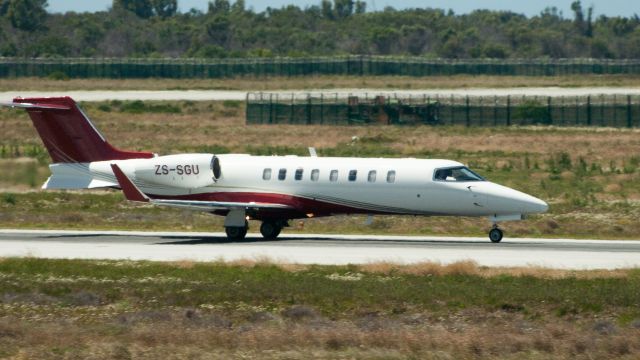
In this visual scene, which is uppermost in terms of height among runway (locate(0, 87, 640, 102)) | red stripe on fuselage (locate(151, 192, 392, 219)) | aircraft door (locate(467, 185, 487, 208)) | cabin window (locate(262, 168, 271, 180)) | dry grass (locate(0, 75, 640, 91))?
dry grass (locate(0, 75, 640, 91))

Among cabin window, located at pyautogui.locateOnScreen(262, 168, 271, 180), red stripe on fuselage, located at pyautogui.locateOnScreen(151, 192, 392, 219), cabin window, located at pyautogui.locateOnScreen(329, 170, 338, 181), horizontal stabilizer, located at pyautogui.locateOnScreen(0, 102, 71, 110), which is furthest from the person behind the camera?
horizontal stabilizer, located at pyautogui.locateOnScreen(0, 102, 71, 110)

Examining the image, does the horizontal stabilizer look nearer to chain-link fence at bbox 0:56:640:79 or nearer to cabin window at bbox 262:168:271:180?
cabin window at bbox 262:168:271:180

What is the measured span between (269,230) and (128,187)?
4.48m

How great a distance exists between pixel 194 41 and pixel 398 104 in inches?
4047

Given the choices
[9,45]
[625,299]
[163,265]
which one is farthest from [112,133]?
[9,45]

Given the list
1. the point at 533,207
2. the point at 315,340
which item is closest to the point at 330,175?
the point at 533,207

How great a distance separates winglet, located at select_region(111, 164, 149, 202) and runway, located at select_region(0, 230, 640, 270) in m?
1.23

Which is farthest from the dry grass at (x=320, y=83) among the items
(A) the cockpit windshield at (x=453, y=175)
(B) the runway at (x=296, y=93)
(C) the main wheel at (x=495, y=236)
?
(C) the main wheel at (x=495, y=236)

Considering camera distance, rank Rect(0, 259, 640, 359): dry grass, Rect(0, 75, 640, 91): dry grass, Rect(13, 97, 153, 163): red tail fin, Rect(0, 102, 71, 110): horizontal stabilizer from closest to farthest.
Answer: Rect(0, 259, 640, 359): dry grass → Rect(0, 102, 71, 110): horizontal stabilizer → Rect(13, 97, 153, 163): red tail fin → Rect(0, 75, 640, 91): dry grass

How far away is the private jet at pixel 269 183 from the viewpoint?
3850 cm

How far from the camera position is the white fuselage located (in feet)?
126

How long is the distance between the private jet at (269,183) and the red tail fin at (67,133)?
0.03m

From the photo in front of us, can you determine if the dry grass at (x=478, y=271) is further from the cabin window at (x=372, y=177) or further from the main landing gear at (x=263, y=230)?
the main landing gear at (x=263, y=230)

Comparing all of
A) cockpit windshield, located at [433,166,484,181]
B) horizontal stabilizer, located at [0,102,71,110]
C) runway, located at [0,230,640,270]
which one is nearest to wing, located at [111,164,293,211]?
runway, located at [0,230,640,270]
